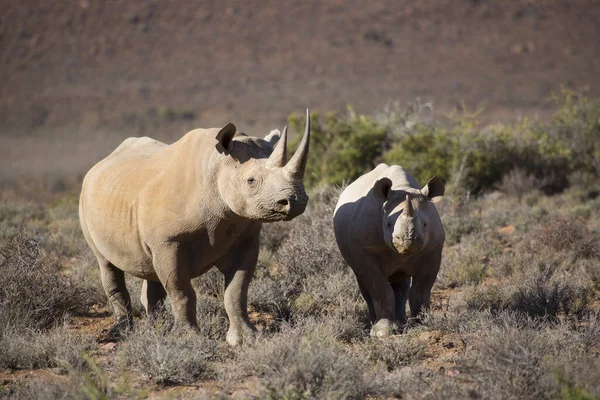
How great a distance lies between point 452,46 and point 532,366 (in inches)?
1997

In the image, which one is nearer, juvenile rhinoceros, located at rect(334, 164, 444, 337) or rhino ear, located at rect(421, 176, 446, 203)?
juvenile rhinoceros, located at rect(334, 164, 444, 337)

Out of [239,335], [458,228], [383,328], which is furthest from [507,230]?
[239,335]

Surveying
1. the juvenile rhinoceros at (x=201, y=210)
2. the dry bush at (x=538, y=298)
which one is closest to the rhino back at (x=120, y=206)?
the juvenile rhinoceros at (x=201, y=210)

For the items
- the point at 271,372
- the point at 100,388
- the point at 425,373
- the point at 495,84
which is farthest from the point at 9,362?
the point at 495,84

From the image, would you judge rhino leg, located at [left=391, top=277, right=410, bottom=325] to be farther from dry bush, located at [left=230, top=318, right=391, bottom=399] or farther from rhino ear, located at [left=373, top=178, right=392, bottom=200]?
dry bush, located at [left=230, top=318, right=391, bottom=399]

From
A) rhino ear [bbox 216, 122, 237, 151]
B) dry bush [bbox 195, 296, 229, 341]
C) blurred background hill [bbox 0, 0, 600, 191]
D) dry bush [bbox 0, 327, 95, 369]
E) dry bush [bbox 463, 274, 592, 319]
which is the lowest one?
dry bush [bbox 463, 274, 592, 319]

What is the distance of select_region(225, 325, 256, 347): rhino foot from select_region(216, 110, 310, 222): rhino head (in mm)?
1057

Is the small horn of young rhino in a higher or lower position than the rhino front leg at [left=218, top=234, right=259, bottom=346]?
higher

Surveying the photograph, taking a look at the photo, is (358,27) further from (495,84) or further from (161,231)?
(161,231)

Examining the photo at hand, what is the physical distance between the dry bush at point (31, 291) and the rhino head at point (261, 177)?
2.23 m

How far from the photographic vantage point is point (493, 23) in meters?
56.4

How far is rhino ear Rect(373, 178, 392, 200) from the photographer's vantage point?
6.98 meters

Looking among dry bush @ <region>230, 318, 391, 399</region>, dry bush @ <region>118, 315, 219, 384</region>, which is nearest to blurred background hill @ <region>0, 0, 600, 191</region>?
dry bush @ <region>118, 315, 219, 384</region>

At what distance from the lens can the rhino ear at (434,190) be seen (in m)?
7.12
